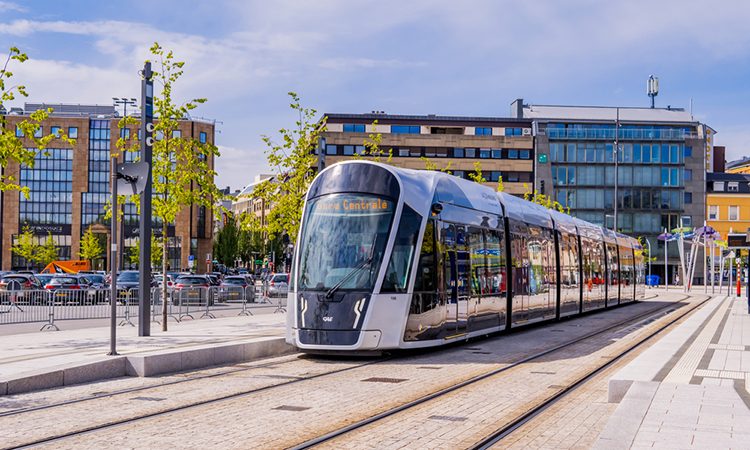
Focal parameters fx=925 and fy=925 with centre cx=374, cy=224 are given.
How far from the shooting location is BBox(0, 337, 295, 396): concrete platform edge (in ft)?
39.6

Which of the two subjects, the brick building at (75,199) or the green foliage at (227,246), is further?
the green foliage at (227,246)

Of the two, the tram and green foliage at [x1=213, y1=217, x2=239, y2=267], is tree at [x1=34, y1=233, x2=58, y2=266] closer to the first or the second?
green foliage at [x1=213, y1=217, x2=239, y2=267]

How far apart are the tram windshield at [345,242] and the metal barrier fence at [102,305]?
10550mm

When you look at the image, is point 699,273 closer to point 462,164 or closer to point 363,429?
point 462,164

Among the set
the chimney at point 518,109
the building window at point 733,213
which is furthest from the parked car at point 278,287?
the building window at point 733,213

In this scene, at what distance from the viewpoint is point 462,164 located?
323 ft

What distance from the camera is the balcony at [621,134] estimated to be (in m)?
104

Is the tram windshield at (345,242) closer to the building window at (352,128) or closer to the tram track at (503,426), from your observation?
the tram track at (503,426)

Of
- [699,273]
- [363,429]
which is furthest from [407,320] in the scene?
[699,273]

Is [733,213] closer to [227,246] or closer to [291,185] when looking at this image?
[227,246]

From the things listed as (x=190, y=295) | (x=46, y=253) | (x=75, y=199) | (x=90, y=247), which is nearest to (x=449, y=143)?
(x=90, y=247)

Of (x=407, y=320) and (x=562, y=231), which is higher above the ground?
(x=562, y=231)

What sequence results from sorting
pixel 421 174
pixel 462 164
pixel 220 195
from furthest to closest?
pixel 462 164, pixel 220 195, pixel 421 174

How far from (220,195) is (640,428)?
16805mm
